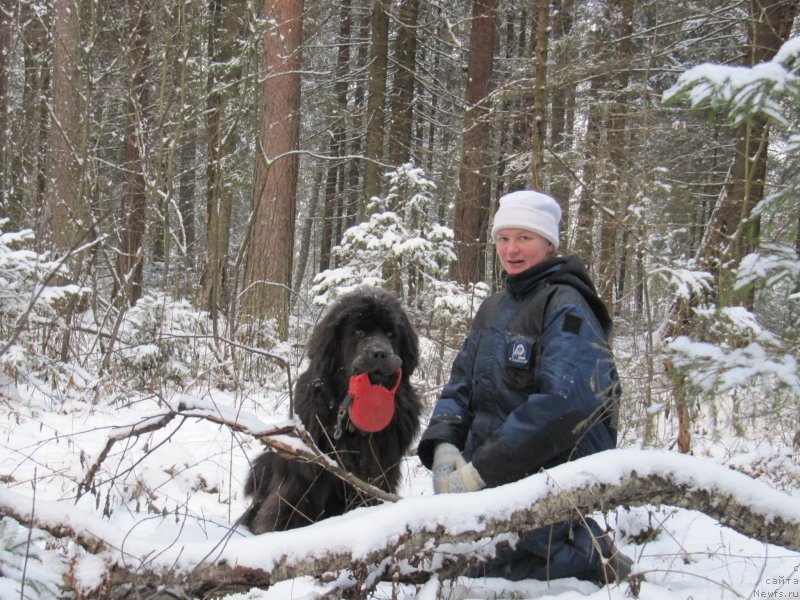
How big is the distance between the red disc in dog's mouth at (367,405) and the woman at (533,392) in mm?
334

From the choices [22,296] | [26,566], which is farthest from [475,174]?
[26,566]

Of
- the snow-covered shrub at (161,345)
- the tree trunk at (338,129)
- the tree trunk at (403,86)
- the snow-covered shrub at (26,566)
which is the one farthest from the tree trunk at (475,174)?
the snow-covered shrub at (26,566)

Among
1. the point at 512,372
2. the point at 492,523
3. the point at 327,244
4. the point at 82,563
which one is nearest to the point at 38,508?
the point at 82,563

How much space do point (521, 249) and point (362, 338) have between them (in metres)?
1.13

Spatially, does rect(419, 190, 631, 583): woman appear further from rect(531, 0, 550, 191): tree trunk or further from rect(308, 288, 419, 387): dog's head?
rect(531, 0, 550, 191): tree trunk

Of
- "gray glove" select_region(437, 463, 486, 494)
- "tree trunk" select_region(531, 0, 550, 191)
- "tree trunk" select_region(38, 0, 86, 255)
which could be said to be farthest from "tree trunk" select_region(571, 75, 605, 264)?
"tree trunk" select_region(38, 0, 86, 255)

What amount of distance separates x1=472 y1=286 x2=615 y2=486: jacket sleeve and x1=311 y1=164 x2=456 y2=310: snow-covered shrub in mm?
5002

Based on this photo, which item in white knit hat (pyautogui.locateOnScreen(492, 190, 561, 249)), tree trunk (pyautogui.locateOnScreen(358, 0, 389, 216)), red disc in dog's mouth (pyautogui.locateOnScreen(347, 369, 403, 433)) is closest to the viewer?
white knit hat (pyautogui.locateOnScreen(492, 190, 561, 249))

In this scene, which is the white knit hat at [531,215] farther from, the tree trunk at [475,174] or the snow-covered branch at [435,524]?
the tree trunk at [475,174]

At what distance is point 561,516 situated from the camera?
7.09ft

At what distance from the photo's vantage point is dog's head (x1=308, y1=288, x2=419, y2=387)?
3396 millimetres

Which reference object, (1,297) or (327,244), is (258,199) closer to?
(1,297)

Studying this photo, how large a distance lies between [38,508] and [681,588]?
2.40m

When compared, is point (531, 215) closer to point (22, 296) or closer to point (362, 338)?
point (362, 338)
